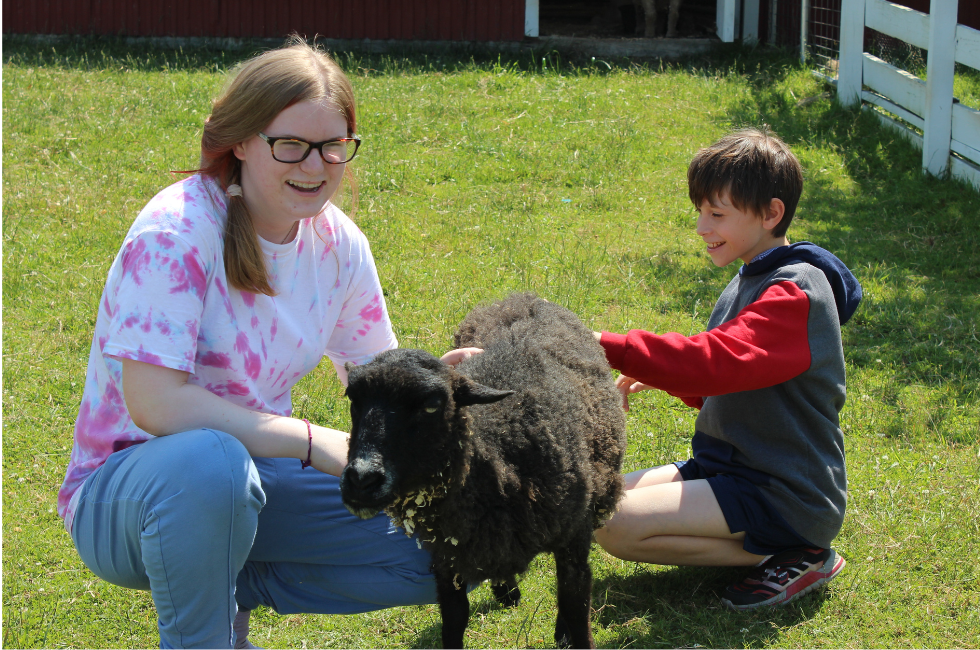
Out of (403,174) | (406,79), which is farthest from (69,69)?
(403,174)

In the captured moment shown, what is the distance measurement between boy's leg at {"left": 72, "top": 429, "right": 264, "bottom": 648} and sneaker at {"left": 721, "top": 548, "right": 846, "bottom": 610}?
208 centimetres

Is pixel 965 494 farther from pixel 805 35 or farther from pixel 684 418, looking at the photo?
pixel 805 35

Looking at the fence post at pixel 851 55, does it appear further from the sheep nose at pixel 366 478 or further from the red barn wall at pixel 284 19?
the sheep nose at pixel 366 478

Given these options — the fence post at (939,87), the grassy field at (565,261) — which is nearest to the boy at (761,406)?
the grassy field at (565,261)

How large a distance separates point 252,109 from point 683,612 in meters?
2.65

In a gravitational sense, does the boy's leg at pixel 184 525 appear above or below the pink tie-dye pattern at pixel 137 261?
below

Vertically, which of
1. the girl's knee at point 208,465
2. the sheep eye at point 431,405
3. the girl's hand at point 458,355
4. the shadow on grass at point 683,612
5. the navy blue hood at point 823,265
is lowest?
the shadow on grass at point 683,612

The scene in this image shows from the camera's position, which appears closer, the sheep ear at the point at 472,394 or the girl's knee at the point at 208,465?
the girl's knee at the point at 208,465

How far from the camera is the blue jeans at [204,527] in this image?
8.38ft

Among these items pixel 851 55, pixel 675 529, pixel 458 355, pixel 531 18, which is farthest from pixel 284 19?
pixel 675 529

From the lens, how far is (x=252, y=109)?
282 centimetres

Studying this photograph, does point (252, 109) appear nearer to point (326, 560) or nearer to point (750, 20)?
point (326, 560)

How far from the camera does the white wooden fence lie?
8.45 metres

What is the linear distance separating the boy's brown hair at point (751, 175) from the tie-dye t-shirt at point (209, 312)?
57.9 inches
